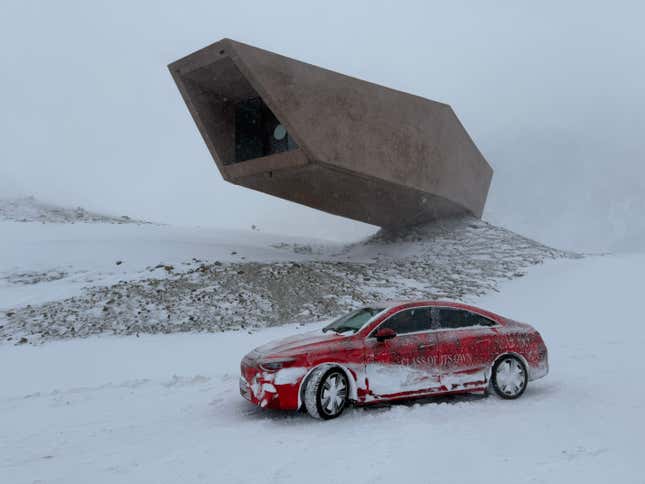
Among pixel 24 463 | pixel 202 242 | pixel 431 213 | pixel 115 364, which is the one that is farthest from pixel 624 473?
pixel 431 213

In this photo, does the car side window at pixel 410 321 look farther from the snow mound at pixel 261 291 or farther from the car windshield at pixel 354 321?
the snow mound at pixel 261 291

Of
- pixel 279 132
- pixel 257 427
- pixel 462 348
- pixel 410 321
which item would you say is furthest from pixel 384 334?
pixel 279 132

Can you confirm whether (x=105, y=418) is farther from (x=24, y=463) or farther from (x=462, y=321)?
(x=462, y=321)

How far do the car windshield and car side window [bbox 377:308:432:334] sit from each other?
26cm

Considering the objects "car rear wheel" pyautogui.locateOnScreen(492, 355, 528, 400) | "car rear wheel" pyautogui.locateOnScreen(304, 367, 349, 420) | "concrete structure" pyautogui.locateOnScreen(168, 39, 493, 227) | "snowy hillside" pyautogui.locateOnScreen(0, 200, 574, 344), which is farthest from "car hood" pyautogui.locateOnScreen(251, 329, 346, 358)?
"concrete structure" pyautogui.locateOnScreen(168, 39, 493, 227)

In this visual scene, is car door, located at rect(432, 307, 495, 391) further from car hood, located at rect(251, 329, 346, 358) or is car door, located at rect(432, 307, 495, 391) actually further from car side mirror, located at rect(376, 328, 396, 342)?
car hood, located at rect(251, 329, 346, 358)

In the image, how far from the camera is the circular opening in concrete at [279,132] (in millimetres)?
22031

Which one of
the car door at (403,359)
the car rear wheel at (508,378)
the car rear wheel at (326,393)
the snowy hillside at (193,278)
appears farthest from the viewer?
the snowy hillside at (193,278)

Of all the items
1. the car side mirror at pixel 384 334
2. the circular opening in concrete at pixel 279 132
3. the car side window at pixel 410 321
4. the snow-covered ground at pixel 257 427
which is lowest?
the snow-covered ground at pixel 257 427

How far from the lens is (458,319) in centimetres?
720

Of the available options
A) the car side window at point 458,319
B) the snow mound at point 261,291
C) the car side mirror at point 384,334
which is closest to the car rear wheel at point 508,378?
the car side window at point 458,319

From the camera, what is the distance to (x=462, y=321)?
722 centimetres

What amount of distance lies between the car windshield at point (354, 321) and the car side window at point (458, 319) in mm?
832

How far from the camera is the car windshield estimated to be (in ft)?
22.7
